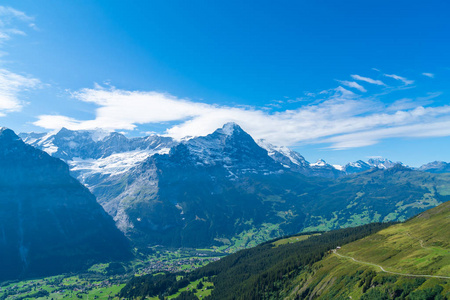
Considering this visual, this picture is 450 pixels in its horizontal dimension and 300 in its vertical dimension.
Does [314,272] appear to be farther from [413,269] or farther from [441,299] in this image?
[441,299]

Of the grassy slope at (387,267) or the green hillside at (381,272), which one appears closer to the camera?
the green hillside at (381,272)

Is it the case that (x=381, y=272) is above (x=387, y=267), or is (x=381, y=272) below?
above

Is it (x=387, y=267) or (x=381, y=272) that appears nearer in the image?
(x=381, y=272)

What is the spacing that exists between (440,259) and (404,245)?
4151 centimetres

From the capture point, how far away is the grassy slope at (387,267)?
108 metres

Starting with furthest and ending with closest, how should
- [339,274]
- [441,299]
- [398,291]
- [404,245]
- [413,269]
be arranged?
[404,245] → [339,274] → [413,269] → [398,291] → [441,299]

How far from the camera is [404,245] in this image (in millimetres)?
157375

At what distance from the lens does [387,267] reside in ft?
428

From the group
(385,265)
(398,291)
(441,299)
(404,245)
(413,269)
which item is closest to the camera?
(441,299)

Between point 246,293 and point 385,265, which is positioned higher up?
point 385,265

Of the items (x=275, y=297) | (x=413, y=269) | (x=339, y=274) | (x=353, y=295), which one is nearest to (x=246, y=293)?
(x=275, y=297)

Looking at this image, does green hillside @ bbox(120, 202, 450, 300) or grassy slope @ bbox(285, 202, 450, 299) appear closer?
green hillside @ bbox(120, 202, 450, 300)

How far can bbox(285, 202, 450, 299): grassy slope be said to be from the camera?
108 m

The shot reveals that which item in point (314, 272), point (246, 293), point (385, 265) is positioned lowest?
point (246, 293)
